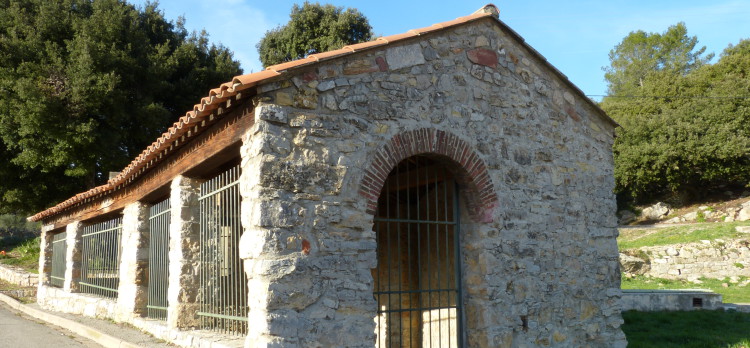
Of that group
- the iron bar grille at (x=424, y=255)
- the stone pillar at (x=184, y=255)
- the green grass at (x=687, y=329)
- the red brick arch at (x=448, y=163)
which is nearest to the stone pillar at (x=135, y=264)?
the stone pillar at (x=184, y=255)

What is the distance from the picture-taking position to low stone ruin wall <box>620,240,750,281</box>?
664 inches

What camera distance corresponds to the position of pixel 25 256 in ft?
62.2

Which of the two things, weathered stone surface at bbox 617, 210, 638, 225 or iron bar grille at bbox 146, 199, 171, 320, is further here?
weathered stone surface at bbox 617, 210, 638, 225

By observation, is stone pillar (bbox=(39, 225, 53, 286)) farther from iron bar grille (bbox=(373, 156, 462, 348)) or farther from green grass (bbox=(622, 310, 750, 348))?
green grass (bbox=(622, 310, 750, 348))

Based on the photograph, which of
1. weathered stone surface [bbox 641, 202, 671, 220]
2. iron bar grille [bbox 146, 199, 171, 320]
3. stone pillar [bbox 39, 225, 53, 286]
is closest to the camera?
iron bar grille [bbox 146, 199, 171, 320]

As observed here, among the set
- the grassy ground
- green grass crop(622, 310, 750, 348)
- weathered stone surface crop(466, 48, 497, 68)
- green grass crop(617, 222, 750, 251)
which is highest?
weathered stone surface crop(466, 48, 497, 68)

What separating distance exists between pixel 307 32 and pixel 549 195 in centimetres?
1905

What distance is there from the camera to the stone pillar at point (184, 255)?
21.5ft

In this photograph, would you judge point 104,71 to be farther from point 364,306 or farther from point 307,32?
point 364,306

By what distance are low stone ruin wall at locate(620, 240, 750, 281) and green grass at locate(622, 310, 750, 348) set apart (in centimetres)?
615

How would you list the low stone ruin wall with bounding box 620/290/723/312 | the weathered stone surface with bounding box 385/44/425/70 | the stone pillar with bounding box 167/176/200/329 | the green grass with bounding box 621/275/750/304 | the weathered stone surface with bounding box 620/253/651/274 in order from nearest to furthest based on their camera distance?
the weathered stone surface with bounding box 385/44/425/70 < the stone pillar with bounding box 167/176/200/329 < the low stone ruin wall with bounding box 620/290/723/312 < the green grass with bounding box 621/275/750/304 < the weathered stone surface with bounding box 620/253/651/274

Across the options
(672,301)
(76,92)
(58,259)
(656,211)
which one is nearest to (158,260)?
(58,259)

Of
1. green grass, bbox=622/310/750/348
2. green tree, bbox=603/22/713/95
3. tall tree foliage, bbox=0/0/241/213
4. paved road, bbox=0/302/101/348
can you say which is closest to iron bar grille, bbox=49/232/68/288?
paved road, bbox=0/302/101/348

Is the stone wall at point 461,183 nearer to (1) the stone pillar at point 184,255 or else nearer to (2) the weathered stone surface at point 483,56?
(2) the weathered stone surface at point 483,56
